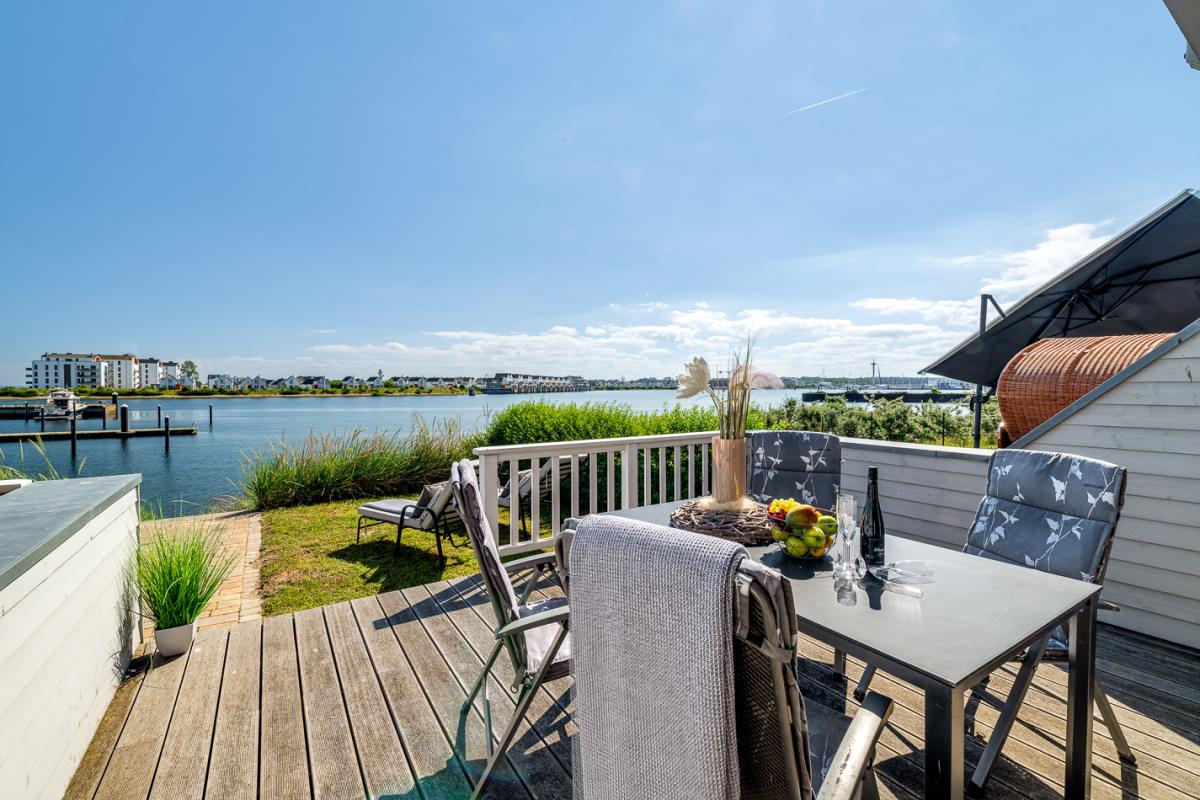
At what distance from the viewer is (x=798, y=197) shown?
6551 millimetres

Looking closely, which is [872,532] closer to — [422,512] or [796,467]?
[796,467]

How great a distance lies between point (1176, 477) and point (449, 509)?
5.27 metres

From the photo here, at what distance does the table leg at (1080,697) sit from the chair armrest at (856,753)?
3.02 ft

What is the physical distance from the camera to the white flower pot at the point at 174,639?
8.96 feet

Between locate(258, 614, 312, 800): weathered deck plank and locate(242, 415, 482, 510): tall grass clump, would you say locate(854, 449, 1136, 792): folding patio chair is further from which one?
locate(242, 415, 482, 510): tall grass clump

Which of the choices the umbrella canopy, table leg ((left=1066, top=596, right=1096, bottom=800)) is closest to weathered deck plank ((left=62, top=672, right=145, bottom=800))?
table leg ((left=1066, top=596, right=1096, bottom=800))

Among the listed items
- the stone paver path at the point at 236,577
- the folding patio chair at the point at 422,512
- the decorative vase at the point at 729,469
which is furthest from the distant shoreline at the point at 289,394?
the decorative vase at the point at 729,469

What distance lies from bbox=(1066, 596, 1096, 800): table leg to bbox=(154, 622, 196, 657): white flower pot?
12.9 feet

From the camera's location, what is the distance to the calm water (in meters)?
8.27

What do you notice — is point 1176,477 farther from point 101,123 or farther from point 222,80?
point 101,123

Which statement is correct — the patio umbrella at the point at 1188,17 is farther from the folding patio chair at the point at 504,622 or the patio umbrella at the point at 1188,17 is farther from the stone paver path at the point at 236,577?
the stone paver path at the point at 236,577

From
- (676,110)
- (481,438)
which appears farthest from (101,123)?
(676,110)

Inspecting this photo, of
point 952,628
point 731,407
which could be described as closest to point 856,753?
point 952,628

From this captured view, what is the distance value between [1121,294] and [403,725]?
7693 millimetres
